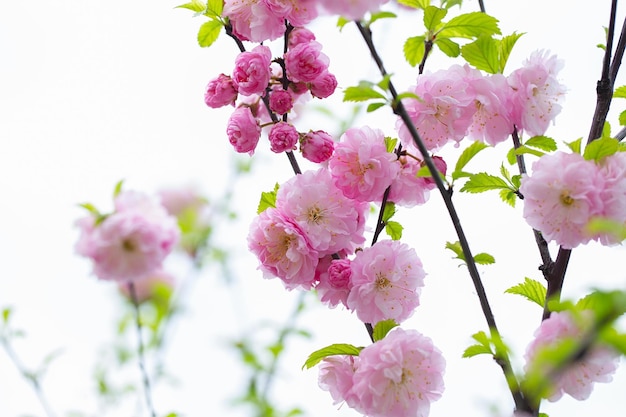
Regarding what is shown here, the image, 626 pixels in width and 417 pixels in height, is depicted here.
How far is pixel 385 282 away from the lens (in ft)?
2.54

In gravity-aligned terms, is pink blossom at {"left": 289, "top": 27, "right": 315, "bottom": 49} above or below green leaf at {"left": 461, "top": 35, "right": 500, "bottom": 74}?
above

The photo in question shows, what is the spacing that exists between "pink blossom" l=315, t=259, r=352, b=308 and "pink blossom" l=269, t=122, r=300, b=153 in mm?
142

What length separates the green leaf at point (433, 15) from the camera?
0.78 m

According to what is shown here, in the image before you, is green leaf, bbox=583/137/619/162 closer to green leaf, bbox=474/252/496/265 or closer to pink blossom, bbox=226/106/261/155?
green leaf, bbox=474/252/496/265

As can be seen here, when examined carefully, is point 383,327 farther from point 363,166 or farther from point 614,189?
point 614,189

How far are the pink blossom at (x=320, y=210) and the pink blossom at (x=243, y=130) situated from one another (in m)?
0.07

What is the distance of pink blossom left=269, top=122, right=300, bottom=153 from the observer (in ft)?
2.49

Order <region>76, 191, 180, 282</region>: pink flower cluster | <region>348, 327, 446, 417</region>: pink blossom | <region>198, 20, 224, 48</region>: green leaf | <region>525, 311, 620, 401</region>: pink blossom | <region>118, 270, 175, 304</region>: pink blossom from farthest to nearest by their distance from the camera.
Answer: <region>118, 270, 175, 304</region>: pink blossom
<region>76, 191, 180, 282</region>: pink flower cluster
<region>198, 20, 224, 48</region>: green leaf
<region>348, 327, 446, 417</region>: pink blossom
<region>525, 311, 620, 401</region>: pink blossom

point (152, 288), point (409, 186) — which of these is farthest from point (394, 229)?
point (152, 288)

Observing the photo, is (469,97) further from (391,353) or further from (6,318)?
(6,318)

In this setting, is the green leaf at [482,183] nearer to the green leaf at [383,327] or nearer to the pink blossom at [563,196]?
the pink blossom at [563,196]

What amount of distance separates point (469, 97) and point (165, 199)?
3.77 feet

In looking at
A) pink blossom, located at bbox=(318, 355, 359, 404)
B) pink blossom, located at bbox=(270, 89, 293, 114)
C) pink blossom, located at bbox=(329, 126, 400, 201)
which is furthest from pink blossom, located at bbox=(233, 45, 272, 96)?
pink blossom, located at bbox=(318, 355, 359, 404)

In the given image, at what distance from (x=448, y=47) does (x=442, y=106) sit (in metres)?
0.08
